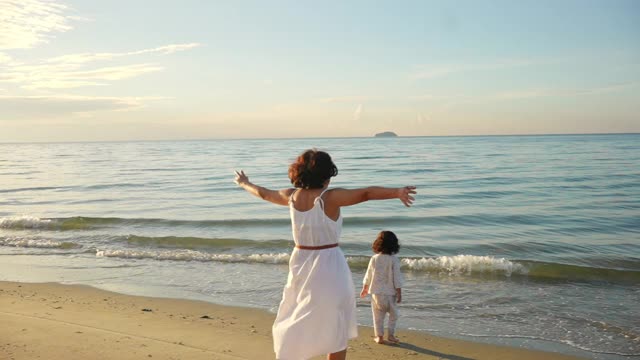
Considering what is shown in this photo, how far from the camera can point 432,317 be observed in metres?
7.87

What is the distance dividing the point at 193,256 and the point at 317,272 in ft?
29.2

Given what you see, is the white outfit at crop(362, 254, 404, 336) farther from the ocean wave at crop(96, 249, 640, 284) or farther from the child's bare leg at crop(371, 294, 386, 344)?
the ocean wave at crop(96, 249, 640, 284)

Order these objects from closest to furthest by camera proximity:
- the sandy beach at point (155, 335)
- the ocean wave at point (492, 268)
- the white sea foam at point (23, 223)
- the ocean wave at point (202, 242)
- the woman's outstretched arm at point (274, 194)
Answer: the woman's outstretched arm at point (274, 194) < the sandy beach at point (155, 335) < the ocean wave at point (492, 268) < the ocean wave at point (202, 242) < the white sea foam at point (23, 223)

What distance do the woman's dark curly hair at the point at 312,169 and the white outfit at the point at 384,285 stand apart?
9.47ft

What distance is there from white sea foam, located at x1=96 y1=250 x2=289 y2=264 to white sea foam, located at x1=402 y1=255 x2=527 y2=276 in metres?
2.77

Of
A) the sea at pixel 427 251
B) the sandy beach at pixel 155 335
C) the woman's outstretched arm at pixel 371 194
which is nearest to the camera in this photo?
the woman's outstretched arm at pixel 371 194

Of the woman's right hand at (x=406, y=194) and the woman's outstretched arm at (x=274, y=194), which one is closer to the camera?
the woman's right hand at (x=406, y=194)

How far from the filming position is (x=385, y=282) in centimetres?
672

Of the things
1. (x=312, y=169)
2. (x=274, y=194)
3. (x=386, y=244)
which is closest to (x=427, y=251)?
(x=386, y=244)

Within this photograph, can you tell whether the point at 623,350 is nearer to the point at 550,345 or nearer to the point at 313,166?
the point at 550,345

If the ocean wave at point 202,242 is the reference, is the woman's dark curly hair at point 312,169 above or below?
above

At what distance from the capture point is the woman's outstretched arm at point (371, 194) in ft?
11.9

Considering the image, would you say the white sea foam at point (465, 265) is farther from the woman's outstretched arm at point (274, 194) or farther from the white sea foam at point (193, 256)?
the woman's outstretched arm at point (274, 194)

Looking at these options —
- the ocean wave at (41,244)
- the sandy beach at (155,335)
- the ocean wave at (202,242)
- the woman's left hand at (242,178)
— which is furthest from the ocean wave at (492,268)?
the woman's left hand at (242,178)
